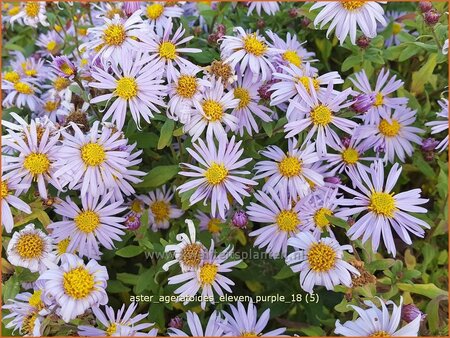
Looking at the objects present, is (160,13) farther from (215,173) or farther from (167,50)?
(215,173)

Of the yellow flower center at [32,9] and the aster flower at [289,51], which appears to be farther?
the yellow flower center at [32,9]

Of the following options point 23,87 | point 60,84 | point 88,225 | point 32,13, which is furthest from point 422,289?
point 32,13

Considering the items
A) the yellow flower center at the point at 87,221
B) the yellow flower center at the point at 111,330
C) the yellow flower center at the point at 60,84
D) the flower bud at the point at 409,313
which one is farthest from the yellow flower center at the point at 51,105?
the flower bud at the point at 409,313

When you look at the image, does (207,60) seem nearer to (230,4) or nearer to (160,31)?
(160,31)

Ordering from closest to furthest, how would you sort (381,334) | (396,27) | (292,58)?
1. (381,334)
2. (292,58)
3. (396,27)

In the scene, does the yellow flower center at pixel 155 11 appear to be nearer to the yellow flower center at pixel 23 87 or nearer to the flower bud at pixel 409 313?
the yellow flower center at pixel 23 87
